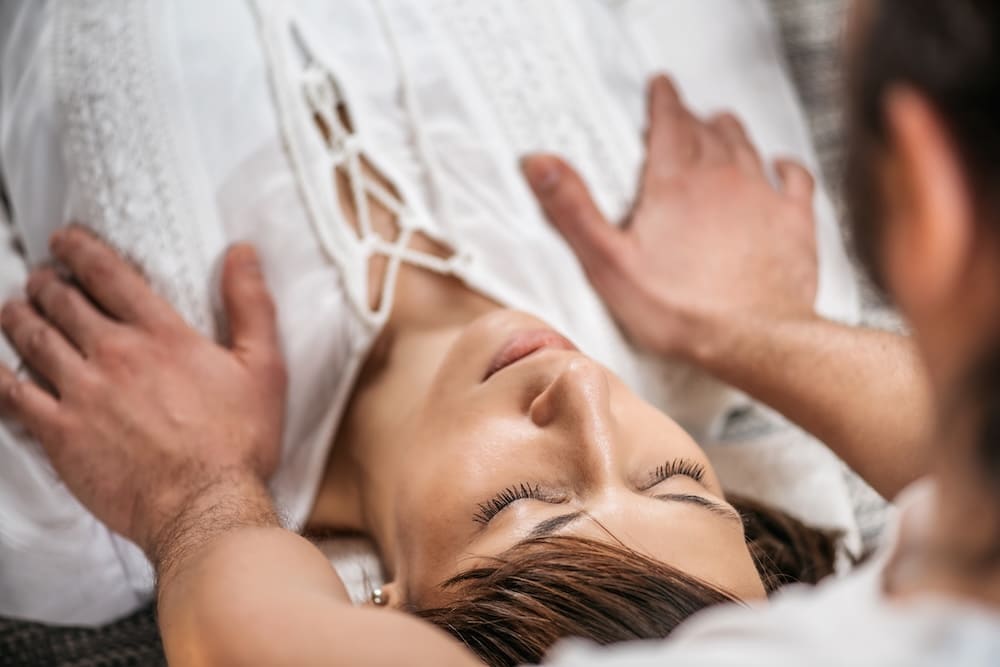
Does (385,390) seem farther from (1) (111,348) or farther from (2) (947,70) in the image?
(2) (947,70)

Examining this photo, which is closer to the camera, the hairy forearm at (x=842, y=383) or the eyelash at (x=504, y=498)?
the eyelash at (x=504, y=498)

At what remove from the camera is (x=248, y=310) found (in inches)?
45.7

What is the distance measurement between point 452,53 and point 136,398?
585 millimetres

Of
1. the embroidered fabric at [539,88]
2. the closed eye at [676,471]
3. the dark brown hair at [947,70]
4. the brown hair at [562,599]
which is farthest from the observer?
the embroidered fabric at [539,88]

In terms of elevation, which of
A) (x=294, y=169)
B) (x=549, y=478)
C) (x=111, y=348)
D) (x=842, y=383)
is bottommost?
(x=842, y=383)

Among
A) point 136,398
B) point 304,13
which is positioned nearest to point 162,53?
point 304,13

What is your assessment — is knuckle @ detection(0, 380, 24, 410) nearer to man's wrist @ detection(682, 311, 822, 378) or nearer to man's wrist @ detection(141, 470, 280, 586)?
man's wrist @ detection(141, 470, 280, 586)

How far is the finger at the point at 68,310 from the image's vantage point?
115cm

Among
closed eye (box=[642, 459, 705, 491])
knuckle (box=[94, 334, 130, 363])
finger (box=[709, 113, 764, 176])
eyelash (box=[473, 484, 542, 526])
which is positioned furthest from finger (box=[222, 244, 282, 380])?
finger (box=[709, 113, 764, 176])

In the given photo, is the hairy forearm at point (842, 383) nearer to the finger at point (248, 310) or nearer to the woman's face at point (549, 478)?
the woman's face at point (549, 478)

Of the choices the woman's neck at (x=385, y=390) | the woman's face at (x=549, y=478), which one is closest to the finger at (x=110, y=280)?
the woman's neck at (x=385, y=390)

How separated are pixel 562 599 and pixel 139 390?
1.81 ft

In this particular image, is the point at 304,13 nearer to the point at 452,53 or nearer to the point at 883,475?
the point at 452,53

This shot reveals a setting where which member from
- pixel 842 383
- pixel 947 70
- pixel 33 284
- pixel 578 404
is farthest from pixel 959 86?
pixel 33 284
